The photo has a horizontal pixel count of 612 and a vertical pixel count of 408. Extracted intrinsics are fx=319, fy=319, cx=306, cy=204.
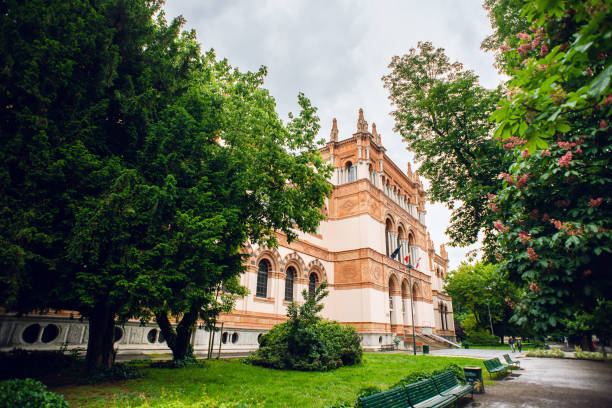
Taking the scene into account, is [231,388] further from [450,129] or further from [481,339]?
[481,339]

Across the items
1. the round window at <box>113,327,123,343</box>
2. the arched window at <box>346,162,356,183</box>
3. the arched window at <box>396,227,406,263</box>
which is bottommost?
the round window at <box>113,327,123,343</box>

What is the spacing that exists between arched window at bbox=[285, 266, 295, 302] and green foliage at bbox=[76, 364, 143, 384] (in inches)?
518

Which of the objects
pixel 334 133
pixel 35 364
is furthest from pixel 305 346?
pixel 334 133

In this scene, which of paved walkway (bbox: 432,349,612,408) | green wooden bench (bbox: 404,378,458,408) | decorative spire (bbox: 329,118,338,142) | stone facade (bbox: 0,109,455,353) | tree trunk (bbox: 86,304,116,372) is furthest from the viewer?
decorative spire (bbox: 329,118,338,142)

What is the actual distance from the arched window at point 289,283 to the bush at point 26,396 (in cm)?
1680

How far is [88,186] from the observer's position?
7023 millimetres

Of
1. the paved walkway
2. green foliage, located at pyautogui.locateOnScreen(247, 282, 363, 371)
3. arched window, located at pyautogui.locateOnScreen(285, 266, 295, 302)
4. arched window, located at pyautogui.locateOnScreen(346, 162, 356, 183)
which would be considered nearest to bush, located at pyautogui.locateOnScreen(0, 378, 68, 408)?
green foliage, located at pyautogui.locateOnScreen(247, 282, 363, 371)

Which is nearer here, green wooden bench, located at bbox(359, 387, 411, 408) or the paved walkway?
green wooden bench, located at bbox(359, 387, 411, 408)

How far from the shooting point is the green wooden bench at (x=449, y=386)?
285 inches

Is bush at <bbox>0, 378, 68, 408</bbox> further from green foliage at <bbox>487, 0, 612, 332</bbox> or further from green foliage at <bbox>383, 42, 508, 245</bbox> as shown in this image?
green foliage at <bbox>383, 42, 508, 245</bbox>

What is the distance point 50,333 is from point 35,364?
3.40 metres

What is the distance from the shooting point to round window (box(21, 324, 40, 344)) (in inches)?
411

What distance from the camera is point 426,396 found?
259 inches

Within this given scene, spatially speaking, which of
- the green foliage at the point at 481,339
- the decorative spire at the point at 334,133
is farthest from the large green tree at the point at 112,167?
the green foliage at the point at 481,339
